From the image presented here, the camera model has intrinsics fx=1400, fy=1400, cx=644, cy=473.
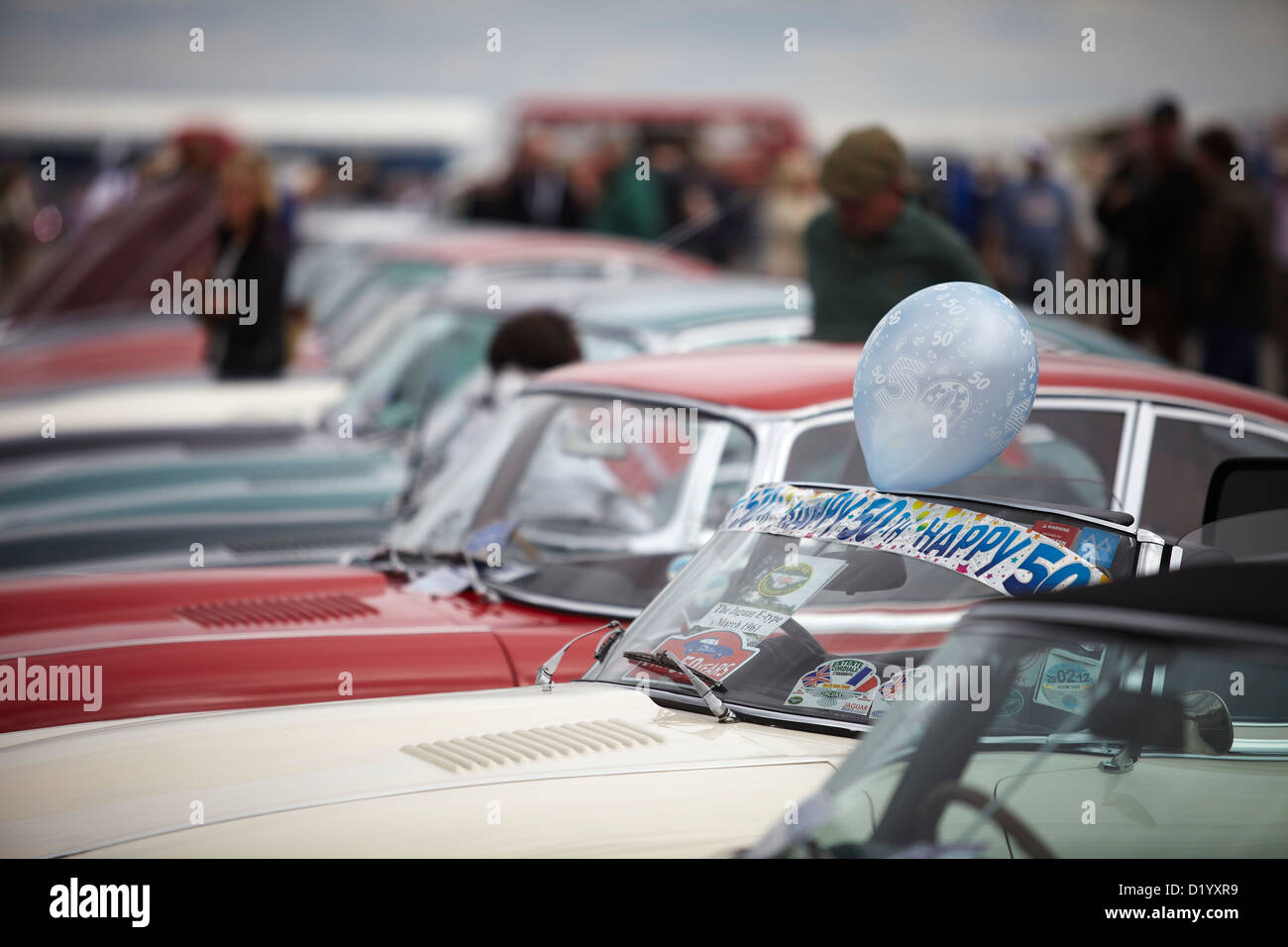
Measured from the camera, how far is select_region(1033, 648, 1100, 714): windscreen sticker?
199cm

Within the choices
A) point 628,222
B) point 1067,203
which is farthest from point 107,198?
point 1067,203

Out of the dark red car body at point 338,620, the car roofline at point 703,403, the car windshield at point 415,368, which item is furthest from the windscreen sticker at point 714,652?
the car windshield at point 415,368

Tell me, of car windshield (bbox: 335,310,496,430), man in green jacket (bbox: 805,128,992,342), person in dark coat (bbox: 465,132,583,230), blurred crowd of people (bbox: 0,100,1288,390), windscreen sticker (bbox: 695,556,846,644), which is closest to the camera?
windscreen sticker (bbox: 695,556,846,644)

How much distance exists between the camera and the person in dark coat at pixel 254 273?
8.54 metres

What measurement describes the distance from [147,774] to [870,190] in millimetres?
3349

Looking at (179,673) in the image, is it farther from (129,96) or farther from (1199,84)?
(129,96)

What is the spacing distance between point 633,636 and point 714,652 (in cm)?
23

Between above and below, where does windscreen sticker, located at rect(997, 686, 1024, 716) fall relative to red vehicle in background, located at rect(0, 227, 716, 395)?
below

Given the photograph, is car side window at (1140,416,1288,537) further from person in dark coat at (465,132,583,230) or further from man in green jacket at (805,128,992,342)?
person in dark coat at (465,132,583,230)

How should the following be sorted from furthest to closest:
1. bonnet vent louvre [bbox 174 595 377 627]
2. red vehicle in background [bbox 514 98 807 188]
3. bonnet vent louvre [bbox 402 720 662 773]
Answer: red vehicle in background [bbox 514 98 807 188] < bonnet vent louvre [bbox 174 595 377 627] < bonnet vent louvre [bbox 402 720 662 773]

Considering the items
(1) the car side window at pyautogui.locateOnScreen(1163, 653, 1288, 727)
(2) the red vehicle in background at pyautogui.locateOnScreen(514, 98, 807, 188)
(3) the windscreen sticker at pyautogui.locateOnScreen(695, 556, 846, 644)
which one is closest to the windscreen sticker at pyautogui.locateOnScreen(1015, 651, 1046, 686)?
(1) the car side window at pyautogui.locateOnScreen(1163, 653, 1288, 727)

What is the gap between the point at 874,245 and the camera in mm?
5016
